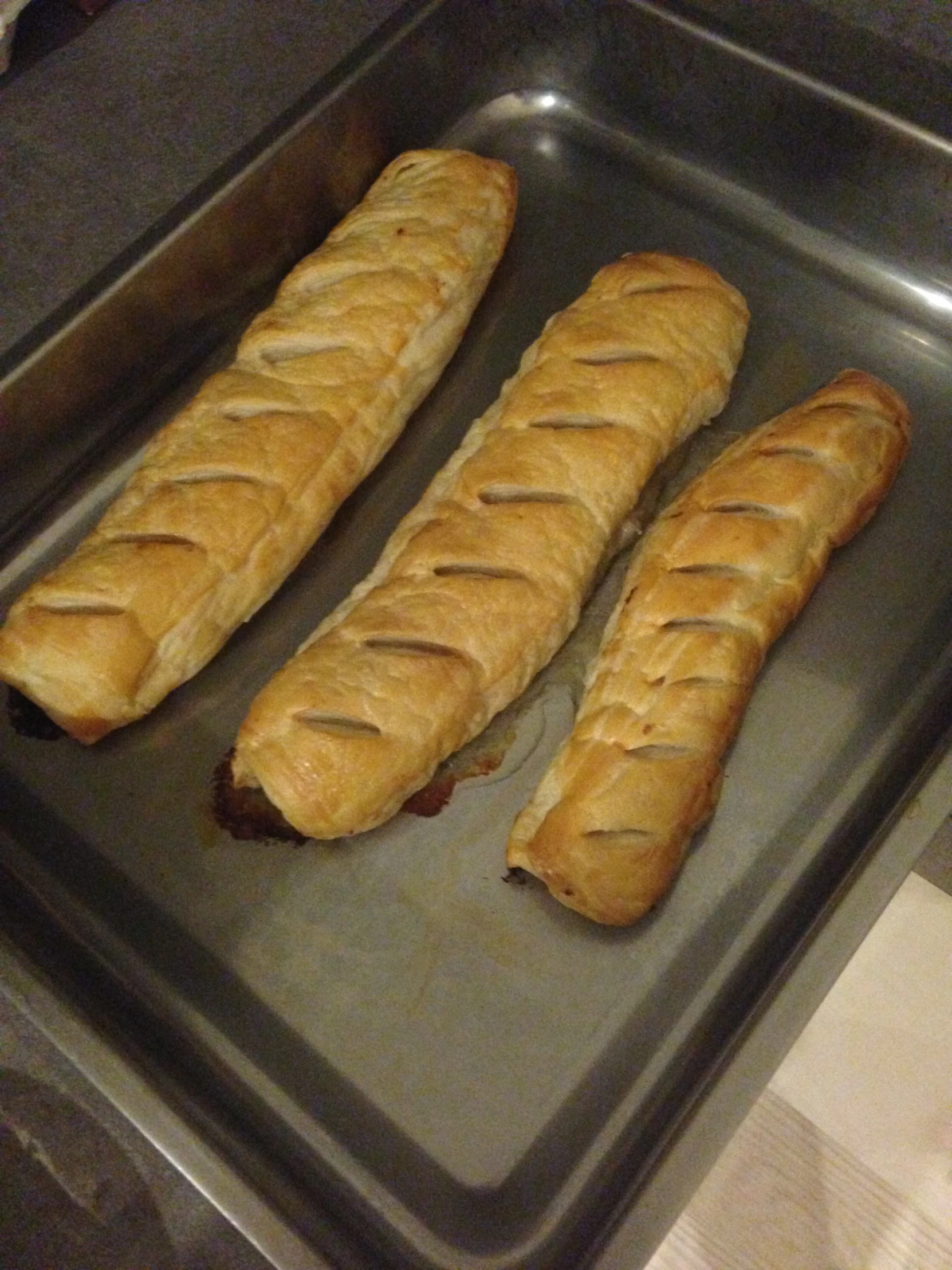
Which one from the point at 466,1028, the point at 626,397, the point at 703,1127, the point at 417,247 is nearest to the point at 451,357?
the point at 417,247

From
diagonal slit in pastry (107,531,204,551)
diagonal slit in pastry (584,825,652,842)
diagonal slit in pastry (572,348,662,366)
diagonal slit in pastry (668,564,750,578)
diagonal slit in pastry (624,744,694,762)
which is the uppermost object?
diagonal slit in pastry (572,348,662,366)

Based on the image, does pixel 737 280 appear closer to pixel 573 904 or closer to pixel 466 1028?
pixel 573 904

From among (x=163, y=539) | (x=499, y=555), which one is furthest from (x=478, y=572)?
(x=163, y=539)

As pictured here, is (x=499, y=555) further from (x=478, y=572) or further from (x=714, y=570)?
(x=714, y=570)

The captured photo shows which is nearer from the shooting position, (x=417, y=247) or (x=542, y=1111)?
(x=542, y=1111)

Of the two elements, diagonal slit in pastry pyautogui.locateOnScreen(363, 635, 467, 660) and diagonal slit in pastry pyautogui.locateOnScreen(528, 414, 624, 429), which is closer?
diagonal slit in pastry pyautogui.locateOnScreen(363, 635, 467, 660)

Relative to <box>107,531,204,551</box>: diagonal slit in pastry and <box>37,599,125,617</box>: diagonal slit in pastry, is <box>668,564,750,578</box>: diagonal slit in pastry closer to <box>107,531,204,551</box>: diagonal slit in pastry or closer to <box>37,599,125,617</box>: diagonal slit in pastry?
<box>107,531,204,551</box>: diagonal slit in pastry

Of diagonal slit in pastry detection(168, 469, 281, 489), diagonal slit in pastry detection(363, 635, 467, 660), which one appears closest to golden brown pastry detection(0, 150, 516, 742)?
diagonal slit in pastry detection(168, 469, 281, 489)
